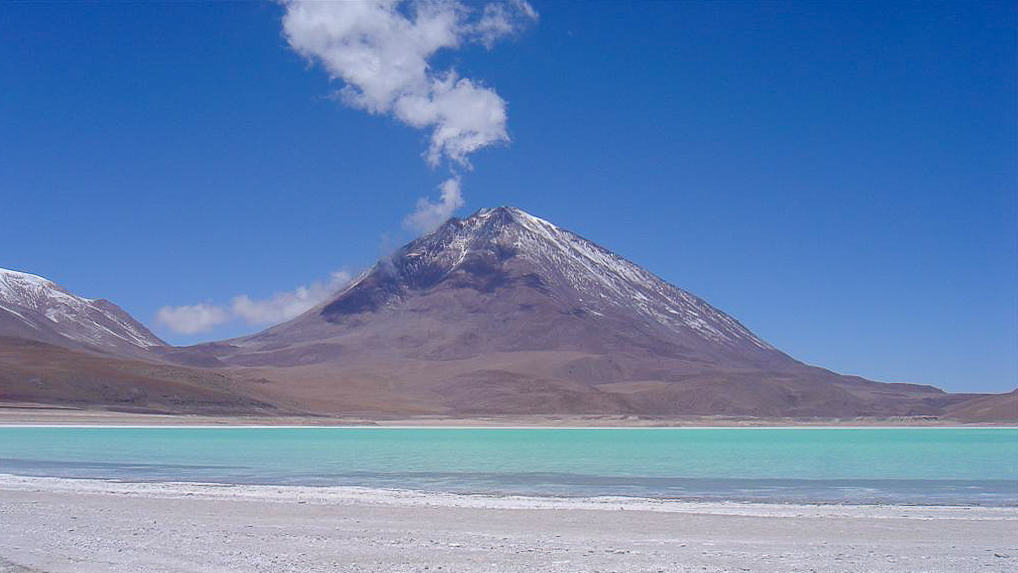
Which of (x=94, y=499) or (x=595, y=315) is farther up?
(x=595, y=315)

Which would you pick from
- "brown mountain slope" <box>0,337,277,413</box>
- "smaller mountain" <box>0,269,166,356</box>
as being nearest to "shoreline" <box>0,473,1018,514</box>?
"brown mountain slope" <box>0,337,277,413</box>

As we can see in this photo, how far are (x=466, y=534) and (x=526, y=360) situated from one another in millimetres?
136513

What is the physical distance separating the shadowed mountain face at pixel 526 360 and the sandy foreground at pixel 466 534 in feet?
275

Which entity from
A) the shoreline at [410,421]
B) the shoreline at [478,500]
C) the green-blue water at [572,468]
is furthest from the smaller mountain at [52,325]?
the shoreline at [478,500]

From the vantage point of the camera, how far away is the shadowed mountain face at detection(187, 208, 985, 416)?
11919 cm

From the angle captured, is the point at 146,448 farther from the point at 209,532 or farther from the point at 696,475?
the point at 209,532

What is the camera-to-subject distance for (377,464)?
31.5 m

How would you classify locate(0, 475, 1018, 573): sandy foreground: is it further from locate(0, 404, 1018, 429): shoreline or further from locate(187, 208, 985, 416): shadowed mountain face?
locate(187, 208, 985, 416): shadowed mountain face

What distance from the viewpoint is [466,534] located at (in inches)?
586

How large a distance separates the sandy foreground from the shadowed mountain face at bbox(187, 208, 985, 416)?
3298 inches

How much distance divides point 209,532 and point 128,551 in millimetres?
1887

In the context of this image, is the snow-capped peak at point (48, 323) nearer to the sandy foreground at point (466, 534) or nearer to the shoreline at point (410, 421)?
the shoreline at point (410, 421)

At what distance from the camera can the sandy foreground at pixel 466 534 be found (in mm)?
12164

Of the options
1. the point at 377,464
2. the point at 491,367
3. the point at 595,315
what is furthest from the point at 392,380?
the point at 377,464
